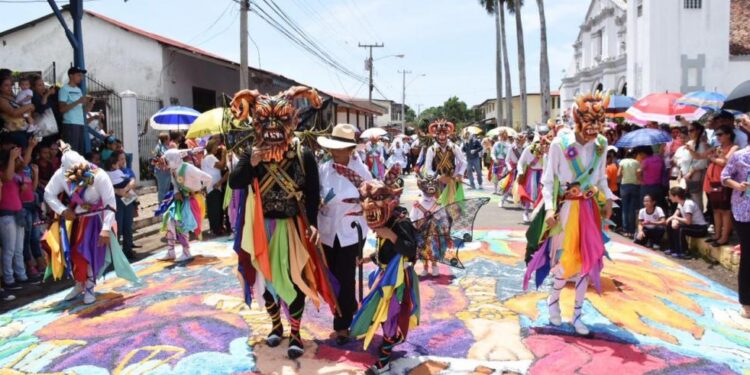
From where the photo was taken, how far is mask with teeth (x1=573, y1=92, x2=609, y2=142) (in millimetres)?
4777

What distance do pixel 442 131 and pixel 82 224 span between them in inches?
172

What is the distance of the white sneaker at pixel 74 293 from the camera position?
6.04 metres

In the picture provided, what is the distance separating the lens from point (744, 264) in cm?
532

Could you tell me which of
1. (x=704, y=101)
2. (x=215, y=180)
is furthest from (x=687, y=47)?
(x=215, y=180)

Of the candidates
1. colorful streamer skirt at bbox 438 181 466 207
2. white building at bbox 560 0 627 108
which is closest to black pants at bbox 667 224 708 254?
colorful streamer skirt at bbox 438 181 466 207

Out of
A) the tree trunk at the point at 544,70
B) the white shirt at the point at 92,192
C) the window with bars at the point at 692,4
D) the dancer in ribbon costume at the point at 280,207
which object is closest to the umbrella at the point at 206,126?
the white shirt at the point at 92,192

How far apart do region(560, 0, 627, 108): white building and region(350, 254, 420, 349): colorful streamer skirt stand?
3809 cm

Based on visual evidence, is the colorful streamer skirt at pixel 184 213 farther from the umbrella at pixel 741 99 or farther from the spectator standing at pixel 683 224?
the umbrella at pixel 741 99

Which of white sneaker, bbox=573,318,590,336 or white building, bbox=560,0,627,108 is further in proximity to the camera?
white building, bbox=560,0,627,108

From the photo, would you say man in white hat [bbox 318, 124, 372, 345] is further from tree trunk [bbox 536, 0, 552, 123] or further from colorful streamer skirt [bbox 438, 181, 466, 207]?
tree trunk [bbox 536, 0, 552, 123]

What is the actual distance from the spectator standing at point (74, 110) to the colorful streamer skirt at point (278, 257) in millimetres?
6004

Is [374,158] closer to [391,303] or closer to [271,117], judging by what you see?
[271,117]

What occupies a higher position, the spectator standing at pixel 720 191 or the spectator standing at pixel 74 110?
the spectator standing at pixel 74 110

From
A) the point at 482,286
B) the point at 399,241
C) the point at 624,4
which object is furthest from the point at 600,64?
the point at 399,241
